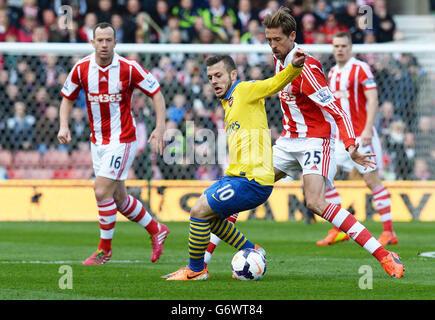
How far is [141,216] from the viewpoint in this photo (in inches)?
324

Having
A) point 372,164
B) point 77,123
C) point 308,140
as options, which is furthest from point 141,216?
point 77,123

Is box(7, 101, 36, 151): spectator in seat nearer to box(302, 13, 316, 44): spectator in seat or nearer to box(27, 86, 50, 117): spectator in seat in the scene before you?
box(27, 86, 50, 117): spectator in seat

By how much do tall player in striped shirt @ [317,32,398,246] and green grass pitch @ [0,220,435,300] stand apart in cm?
30

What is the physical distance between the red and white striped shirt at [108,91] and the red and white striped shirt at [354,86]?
2760 mm

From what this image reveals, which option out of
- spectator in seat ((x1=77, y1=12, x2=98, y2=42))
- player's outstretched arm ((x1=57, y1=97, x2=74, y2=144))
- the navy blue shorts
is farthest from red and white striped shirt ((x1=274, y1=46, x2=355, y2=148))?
spectator in seat ((x1=77, y1=12, x2=98, y2=42))

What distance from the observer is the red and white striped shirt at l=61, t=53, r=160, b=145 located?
7.93 metres

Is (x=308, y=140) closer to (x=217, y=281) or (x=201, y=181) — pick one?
(x=217, y=281)

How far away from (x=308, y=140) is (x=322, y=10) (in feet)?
36.4

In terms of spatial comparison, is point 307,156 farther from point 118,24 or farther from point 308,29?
point 308,29

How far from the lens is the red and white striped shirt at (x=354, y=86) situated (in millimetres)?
9781

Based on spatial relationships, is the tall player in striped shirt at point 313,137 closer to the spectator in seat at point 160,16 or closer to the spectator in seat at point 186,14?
the spectator in seat at point 186,14

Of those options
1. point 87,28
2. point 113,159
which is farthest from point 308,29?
point 113,159

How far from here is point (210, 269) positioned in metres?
7.22

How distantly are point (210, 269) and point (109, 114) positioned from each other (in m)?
1.79
